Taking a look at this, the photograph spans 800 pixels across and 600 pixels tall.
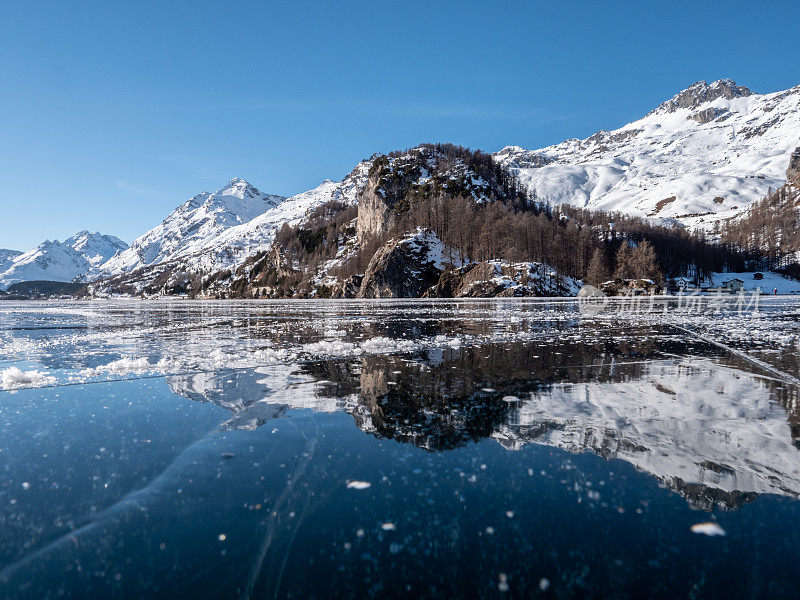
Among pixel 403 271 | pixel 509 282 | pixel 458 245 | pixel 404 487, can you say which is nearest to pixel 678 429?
pixel 404 487

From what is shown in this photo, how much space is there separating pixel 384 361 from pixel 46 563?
8.63 metres

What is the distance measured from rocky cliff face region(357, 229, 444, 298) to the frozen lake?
3197 inches

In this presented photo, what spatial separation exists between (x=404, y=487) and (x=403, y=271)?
283 feet

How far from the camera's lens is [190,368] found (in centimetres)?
1023

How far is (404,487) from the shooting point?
12.9 ft

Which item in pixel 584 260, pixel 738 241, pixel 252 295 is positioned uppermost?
pixel 738 241

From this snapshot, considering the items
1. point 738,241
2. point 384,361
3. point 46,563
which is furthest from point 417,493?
point 738,241

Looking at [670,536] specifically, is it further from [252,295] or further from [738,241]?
[738,241]

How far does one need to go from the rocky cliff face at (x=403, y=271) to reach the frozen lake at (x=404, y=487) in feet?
266

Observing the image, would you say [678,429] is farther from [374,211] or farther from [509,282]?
[374,211]

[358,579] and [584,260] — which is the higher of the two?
[584,260]

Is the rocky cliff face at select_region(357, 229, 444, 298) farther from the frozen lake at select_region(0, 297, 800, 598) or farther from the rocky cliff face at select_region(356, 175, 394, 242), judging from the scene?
the frozen lake at select_region(0, 297, 800, 598)

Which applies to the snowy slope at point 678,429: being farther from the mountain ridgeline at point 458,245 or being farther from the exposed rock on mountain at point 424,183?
the exposed rock on mountain at point 424,183

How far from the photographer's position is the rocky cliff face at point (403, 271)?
89.8 m
